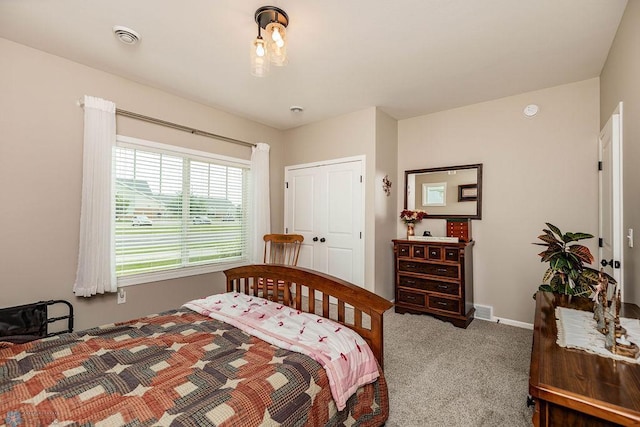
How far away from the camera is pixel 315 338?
1570 mm

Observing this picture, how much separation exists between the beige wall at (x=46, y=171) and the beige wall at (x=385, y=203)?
8.86 feet

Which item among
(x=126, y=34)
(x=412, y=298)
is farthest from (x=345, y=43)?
(x=412, y=298)

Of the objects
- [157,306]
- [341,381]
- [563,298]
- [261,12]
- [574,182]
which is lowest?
[157,306]

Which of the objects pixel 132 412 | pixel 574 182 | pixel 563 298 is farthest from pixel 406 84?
pixel 132 412

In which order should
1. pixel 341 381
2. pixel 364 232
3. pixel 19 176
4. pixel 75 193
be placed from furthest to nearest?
pixel 364 232 → pixel 75 193 → pixel 19 176 → pixel 341 381

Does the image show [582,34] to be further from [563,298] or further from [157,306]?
[157,306]

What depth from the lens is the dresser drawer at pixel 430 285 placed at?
3.25m

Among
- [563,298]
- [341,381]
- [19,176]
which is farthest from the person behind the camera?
[19,176]

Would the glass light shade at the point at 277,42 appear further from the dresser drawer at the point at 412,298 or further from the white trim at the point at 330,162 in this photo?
the dresser drawer at the point at 412,298

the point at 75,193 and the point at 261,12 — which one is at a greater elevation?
the point at 261,12

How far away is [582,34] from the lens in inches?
87.1

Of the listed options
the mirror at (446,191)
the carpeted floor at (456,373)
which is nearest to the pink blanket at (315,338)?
the carpeted floor at (456,373)

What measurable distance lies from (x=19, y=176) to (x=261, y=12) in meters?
2.33

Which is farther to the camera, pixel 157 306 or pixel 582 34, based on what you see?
pixel 157 306
